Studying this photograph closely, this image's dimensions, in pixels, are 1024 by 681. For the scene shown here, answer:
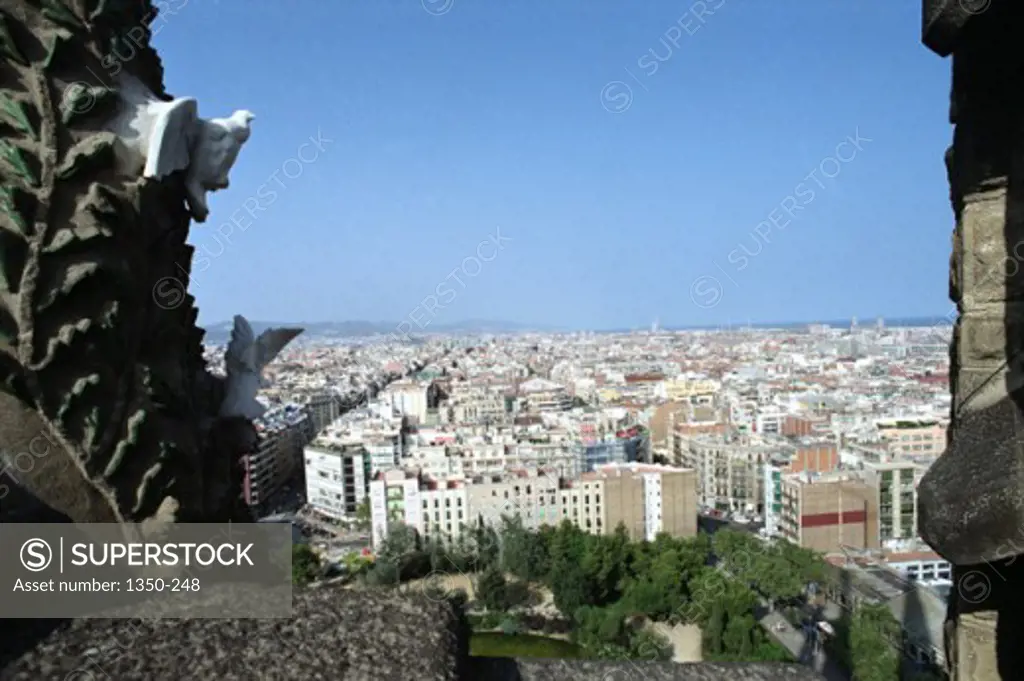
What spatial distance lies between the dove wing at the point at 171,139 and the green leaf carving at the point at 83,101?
69 millimetres

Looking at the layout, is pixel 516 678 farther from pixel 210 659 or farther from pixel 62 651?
pixel 62 651

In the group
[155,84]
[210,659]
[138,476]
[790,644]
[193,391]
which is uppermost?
[155,84]

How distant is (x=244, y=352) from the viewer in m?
1.39

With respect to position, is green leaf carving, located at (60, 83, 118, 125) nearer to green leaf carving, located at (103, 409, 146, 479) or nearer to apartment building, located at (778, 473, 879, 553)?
green leaf carving, located at (103, 409, 146, 479)

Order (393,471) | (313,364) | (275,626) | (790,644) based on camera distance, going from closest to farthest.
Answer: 1. (275,626)
2. (790,644)
3. (393,471)
4. (313,364)

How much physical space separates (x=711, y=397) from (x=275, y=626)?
3097cm

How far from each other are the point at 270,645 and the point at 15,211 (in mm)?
633

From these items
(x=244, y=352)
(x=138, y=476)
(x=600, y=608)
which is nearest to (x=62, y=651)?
(x=138, y=476)

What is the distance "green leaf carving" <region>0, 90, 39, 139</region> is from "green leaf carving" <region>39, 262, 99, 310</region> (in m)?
0.19

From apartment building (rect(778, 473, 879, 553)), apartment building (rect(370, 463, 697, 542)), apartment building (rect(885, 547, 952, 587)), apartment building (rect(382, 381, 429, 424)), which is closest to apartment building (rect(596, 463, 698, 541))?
apartment building (rect(370, 463, 697, 542))

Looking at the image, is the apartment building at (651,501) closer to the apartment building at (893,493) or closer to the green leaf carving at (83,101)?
the apartment building at (893,493)

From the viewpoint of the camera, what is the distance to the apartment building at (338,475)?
19.1 m

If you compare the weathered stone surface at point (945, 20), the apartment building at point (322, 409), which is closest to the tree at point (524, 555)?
the weathered stone surface at point (945, 20)

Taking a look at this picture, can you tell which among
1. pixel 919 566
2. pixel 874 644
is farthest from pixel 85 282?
pixel 919 566
